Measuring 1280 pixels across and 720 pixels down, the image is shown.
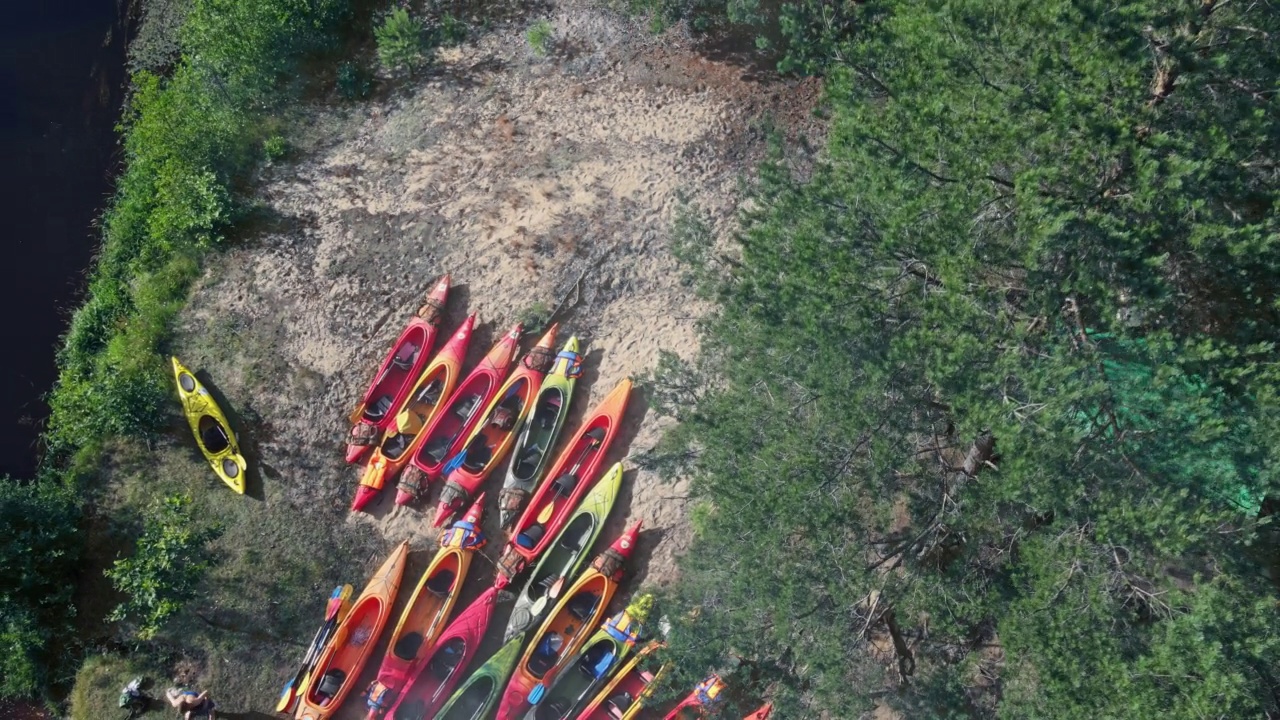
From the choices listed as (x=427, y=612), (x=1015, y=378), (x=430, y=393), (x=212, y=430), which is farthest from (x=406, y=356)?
(x=1015, y=378)

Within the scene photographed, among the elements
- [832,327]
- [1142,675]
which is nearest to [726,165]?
[832,327]

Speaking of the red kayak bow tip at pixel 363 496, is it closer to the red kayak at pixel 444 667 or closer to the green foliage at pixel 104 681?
the red kayak at pixel 444 667

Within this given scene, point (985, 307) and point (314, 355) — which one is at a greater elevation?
point (985, 307)

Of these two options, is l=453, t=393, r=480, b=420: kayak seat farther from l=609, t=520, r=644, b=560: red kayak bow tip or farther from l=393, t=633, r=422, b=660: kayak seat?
A: l=393, t=633, r=422, b=660: kayak seat

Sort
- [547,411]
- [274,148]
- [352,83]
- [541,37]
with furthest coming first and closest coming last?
1. [352,83]
2. [541,37]
3. [274,148]
4. [547,411]

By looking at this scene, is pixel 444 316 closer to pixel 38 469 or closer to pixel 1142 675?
pixel 38 469

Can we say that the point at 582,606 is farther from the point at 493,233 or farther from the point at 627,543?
the point at 493,233
